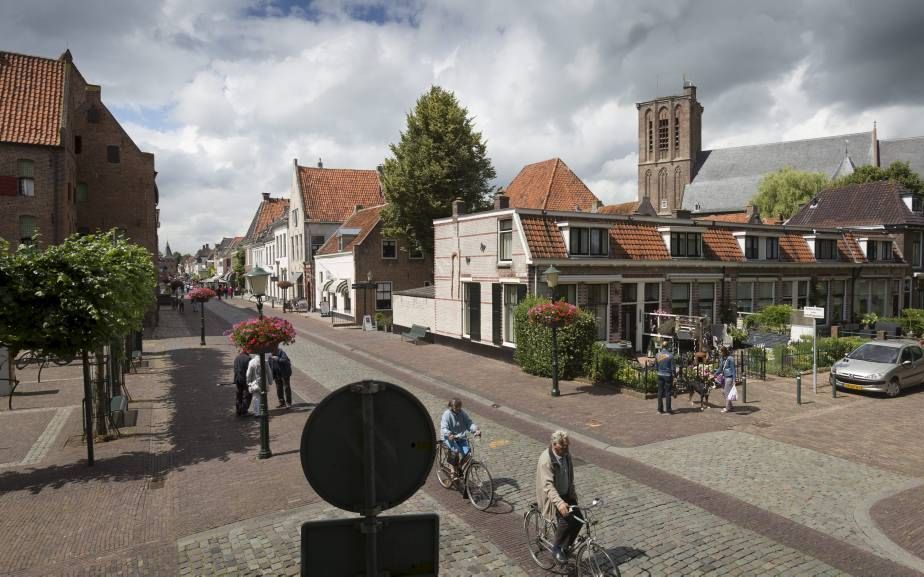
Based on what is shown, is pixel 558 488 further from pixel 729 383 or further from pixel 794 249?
pixel 794 249

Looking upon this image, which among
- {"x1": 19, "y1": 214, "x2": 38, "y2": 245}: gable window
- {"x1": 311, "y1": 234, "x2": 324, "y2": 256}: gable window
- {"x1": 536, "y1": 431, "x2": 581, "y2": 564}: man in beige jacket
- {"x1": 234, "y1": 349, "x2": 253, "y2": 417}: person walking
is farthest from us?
{"x1": 311, "y1": 234, "x2": 324, "y2": 256}: gable window

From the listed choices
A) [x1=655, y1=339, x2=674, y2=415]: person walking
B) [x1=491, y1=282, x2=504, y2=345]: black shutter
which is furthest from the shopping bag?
[x1=491, y1=282, x2=504, y2=345]: black shutter

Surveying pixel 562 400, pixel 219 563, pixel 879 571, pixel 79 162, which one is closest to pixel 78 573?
pixel 219 563

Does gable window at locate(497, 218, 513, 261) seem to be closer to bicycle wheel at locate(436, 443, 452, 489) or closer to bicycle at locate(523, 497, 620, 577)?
bicycle wheel at locate(436, 443, 452, 489)

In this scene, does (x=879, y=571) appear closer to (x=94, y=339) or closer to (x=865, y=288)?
(x=94, y=339)

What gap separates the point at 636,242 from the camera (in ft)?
76.5

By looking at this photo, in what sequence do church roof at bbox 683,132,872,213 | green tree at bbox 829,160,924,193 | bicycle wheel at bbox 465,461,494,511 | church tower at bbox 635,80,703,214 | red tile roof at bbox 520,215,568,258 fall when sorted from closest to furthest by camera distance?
bicycle wheel at bbox 465,461,494,511, red tile roof at bbox 520,215,568,258, green tree at bbox 829,160,924,193, church roof at bbox 683,132,872,213, church tower at bbox 635,80,703,214

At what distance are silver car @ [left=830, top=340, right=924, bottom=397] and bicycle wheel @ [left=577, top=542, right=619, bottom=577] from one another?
13526 millimetres

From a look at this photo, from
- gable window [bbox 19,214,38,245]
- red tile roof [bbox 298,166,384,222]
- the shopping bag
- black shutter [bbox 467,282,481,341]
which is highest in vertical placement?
red tile roof [bbox 298,166,384,222]

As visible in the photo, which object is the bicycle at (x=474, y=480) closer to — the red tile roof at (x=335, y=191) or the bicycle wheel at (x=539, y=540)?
the bicycle wheel at (x=539, y=540)

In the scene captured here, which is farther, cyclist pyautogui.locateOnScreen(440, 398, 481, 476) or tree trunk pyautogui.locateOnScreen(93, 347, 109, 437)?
tree trunk pyautogui.locateOnScreen(93, 347, 109, 437)

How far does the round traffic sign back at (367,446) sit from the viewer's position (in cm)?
282

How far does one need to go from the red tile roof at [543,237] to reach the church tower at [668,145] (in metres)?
60.0

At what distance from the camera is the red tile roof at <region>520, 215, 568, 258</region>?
68.1 feet
